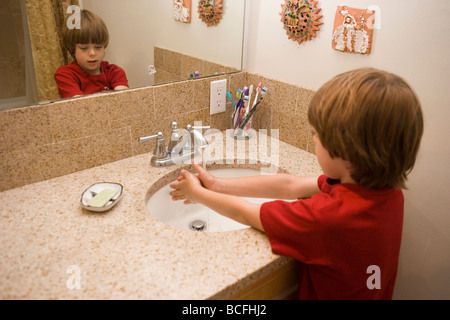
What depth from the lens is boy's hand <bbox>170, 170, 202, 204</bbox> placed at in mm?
940

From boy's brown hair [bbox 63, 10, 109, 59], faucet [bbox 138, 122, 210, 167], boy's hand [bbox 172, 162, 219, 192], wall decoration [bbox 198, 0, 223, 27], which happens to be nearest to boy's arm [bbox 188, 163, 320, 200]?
boy's hand [bbox 172, 162, 219, 192]

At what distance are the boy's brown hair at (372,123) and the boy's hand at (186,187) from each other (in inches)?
15.8

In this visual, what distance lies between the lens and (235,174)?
1.19 m

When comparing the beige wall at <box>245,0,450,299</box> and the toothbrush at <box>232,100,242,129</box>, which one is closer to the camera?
the beige wall at <box>245,0,450,299</box>

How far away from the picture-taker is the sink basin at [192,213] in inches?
40.8

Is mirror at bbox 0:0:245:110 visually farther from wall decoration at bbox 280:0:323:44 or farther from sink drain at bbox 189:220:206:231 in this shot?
sink drain at bbox 189:220:206:231

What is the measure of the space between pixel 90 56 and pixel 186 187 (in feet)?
1.50

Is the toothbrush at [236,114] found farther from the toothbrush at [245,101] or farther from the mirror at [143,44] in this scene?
the mirror at [143,44]

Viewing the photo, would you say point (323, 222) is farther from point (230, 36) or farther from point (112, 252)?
point (230, 36)

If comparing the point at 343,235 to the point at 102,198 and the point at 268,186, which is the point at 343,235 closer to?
the point at 268,186

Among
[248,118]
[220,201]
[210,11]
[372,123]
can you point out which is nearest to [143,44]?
[210,11]

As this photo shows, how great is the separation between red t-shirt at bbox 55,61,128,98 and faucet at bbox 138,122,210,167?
187mm

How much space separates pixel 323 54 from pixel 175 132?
53cm

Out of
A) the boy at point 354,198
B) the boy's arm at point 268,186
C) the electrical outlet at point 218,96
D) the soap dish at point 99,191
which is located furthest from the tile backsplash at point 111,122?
Answer: the boy at point 354,198
